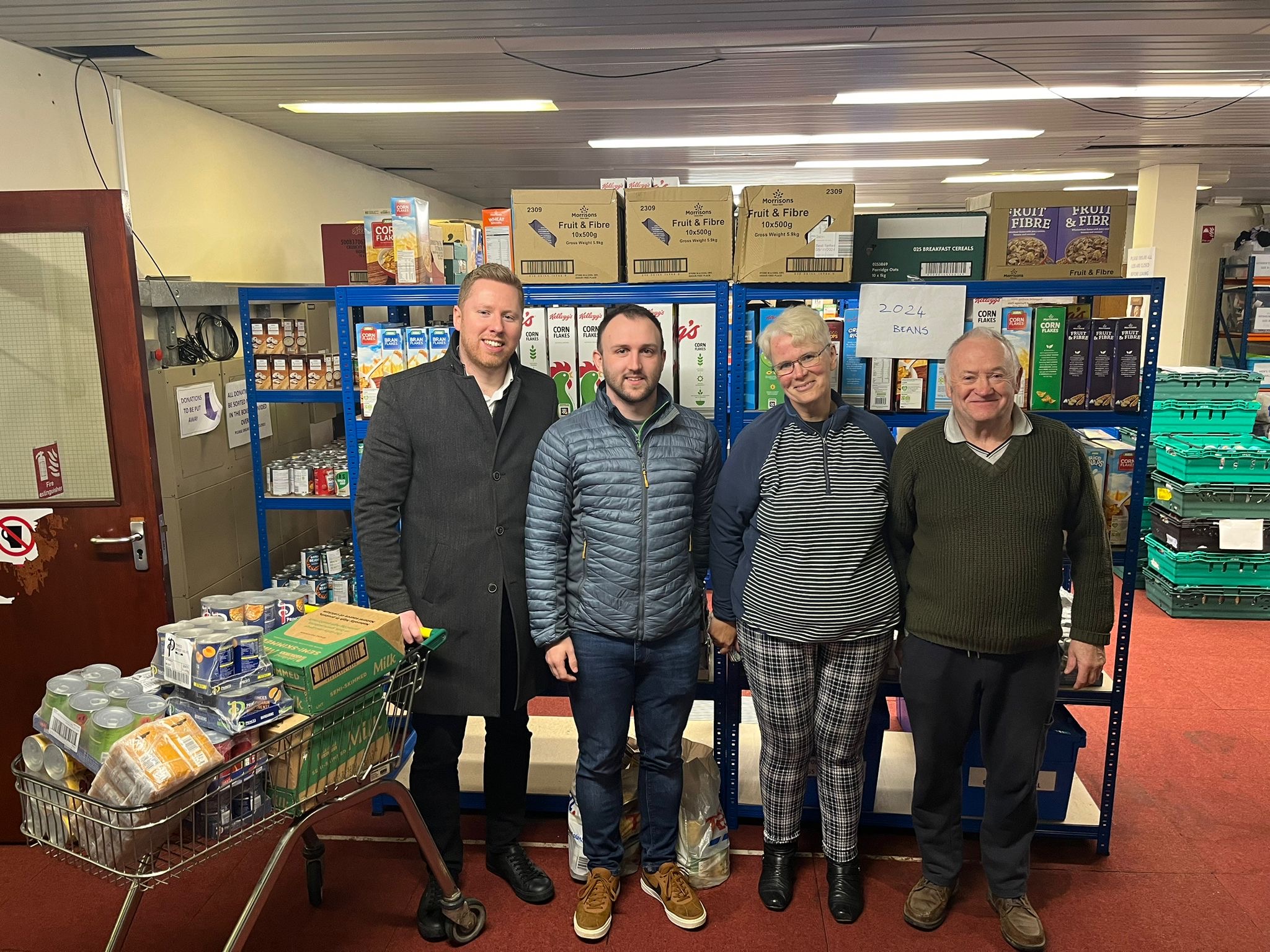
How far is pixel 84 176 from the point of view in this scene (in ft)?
14.0

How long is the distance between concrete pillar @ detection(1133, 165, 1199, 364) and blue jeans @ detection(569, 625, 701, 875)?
7772mm

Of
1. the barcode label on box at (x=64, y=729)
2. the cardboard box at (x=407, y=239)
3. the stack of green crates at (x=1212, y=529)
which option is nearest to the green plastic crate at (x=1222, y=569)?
the stack of green crates at (x=1212, y=529)

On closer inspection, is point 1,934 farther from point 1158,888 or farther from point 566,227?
point 1158,888

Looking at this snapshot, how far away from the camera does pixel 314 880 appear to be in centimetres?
278

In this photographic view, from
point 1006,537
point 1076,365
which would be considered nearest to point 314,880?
point 1006,537

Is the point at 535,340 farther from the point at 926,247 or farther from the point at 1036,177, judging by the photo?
the point at 1036,177

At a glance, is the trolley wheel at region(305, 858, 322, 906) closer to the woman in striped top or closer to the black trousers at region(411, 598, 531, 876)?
the black trousers at region(411, 598, 531, 876)

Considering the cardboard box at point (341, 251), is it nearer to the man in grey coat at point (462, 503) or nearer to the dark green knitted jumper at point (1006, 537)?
the man in grey coat at point (462, 503)

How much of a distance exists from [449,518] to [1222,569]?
5.11m

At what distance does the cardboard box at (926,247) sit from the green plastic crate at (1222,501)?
11.4 ft

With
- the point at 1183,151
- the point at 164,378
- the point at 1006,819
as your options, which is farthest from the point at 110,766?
the point at 1183,151

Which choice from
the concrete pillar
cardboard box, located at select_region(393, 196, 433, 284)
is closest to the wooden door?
cardboard box, located at select_region(393, 196, 433, 284)

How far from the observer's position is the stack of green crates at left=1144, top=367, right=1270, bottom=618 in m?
5.36

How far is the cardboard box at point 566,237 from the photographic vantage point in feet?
9.52
